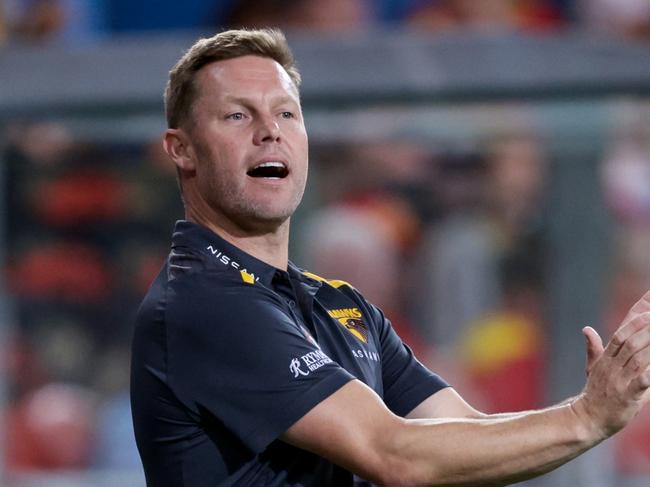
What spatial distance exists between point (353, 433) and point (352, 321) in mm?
522

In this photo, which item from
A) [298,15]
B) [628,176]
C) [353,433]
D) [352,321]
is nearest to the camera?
[353,433]

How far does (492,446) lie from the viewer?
242 centimetres

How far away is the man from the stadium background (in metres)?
2.49

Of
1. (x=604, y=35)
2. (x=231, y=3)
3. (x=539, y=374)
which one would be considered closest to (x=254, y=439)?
(x=539, y=374)

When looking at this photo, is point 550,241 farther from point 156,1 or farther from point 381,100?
point 156,1

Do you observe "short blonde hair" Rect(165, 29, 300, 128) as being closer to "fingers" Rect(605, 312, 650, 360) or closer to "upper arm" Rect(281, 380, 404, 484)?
"upper arm" Rect(281, 380, 404, 484)

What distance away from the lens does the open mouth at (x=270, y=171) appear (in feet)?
9.36

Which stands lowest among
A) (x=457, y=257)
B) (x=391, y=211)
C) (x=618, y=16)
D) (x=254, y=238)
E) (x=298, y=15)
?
(x=254, y=238)

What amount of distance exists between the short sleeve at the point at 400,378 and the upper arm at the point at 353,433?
0.52 meters

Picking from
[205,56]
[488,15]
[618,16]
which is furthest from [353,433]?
[618,16]

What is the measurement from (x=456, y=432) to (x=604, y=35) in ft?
11.7

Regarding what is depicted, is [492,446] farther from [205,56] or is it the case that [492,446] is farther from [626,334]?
[205,56]

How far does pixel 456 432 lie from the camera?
8.07 ft

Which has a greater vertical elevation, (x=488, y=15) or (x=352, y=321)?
(x=488, y=15)
